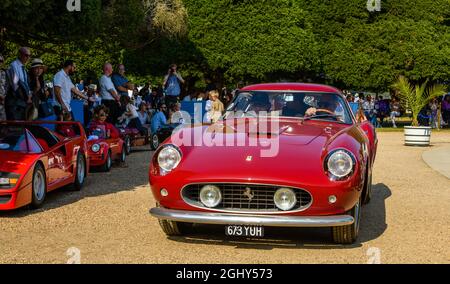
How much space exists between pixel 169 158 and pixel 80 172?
166 inches

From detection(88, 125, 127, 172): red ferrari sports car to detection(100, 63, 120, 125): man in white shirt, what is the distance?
1244 mm

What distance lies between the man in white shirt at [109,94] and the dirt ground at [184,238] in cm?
490

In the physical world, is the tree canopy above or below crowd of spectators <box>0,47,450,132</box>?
above

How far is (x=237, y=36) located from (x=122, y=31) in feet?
44.0

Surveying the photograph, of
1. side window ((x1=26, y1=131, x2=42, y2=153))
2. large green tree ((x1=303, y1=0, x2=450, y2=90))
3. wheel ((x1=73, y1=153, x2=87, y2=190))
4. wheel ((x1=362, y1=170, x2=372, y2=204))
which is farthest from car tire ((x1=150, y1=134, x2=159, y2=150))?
large green tree ((x1=303, y1=0, x2=450, y2=90))

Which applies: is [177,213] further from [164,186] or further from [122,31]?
[122,31]

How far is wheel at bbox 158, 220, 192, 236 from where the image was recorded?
6539mm

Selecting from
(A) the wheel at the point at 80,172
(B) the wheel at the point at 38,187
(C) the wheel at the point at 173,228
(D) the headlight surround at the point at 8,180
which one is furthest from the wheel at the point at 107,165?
(C) the wheel at the point at 173,228

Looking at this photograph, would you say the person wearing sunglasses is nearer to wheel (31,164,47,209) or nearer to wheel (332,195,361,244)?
wheel (31,164,47,209)

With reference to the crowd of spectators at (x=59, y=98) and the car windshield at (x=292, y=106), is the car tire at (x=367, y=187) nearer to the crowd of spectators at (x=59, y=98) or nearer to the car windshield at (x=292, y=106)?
the car windshield at (x=292, y=106)

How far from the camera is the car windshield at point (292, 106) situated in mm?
7828

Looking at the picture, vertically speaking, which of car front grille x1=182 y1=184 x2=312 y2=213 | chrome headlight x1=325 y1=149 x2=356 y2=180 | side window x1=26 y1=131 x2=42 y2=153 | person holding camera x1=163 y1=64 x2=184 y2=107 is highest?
person holding camera x1=163 y1=64 x2=184 y2=107

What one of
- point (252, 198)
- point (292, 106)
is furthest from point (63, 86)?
point (252, 198)

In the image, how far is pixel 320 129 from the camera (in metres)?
7.11
